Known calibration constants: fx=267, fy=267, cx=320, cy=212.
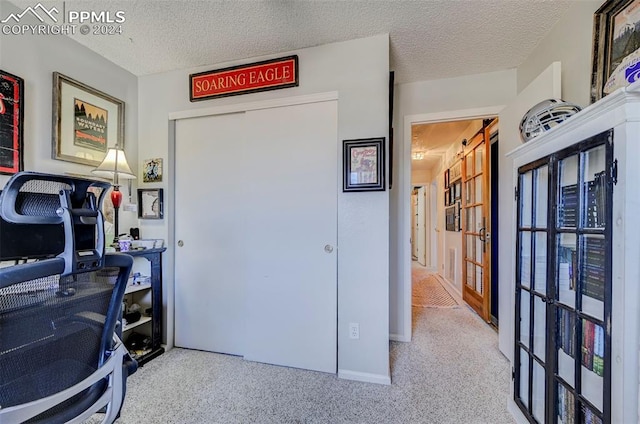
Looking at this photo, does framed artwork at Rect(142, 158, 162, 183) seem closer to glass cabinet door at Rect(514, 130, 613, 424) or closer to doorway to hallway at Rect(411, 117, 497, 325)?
doorway to hallway at Rect(411, 117, 497, 325)

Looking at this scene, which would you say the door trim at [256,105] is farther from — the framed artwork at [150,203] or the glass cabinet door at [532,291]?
the glass cabinet door at [532,291]

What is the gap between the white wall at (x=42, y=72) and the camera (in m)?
1.66

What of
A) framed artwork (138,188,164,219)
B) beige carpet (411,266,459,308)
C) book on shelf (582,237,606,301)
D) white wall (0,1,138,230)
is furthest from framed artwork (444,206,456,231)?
white wall (0,1,138,230)

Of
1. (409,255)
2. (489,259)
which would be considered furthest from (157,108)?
(489,259)

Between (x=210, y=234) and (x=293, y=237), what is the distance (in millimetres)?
808

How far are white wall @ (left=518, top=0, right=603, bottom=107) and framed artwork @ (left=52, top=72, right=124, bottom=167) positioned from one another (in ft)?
10.9

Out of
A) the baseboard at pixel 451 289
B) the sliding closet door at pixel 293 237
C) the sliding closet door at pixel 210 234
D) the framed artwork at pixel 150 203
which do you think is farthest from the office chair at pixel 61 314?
the baseboard at pixel 451 289

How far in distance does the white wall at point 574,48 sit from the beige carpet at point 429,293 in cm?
284

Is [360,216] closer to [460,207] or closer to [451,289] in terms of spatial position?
[460,207]

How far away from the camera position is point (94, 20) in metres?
1.78

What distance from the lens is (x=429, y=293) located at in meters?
4.32

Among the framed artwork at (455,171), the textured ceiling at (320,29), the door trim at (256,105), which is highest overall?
the textured ceiling at (320,29)

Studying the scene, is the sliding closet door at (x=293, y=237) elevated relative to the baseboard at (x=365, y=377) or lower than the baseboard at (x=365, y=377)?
elevated

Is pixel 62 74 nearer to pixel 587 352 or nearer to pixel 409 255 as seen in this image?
pixel 409 255
